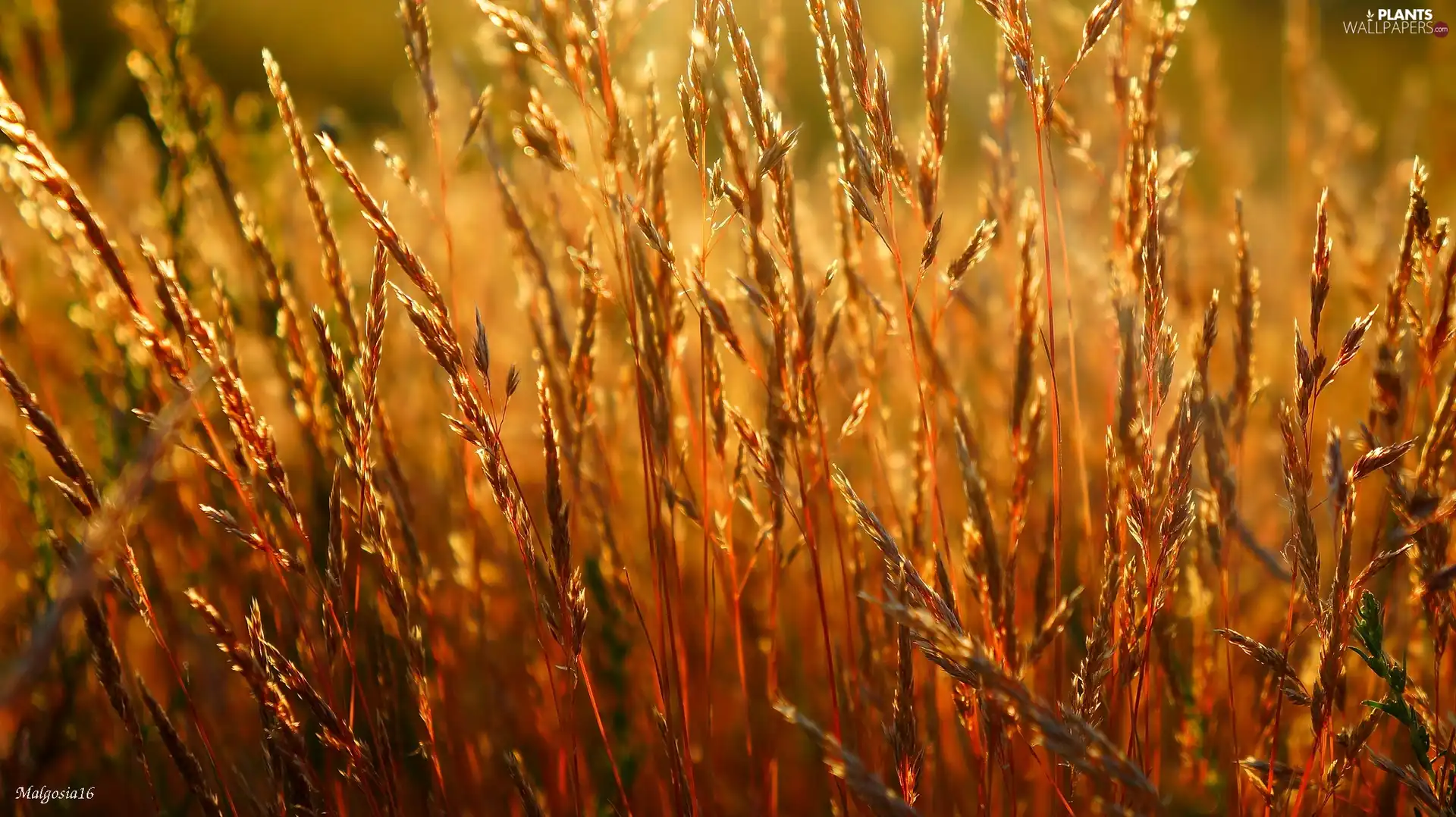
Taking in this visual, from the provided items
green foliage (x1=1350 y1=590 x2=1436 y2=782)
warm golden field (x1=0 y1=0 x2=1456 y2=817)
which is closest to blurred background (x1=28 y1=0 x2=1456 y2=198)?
warm golden field (x1=0 y1=0 x2=1456 y2=817)

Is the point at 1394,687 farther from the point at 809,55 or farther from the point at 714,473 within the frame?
the point at 809,55

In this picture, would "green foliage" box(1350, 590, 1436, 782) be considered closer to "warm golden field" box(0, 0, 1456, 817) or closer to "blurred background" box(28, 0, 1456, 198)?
"warm golden field" box(0, 0, 1456, 817)

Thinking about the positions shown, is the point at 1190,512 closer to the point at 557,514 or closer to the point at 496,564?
the point at 557,514

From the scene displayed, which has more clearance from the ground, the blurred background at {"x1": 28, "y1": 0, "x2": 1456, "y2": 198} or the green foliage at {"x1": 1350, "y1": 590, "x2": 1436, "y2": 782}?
the blurred background at {"x1": 28, "y1": 0, "x2": 1456, "y2": 198}

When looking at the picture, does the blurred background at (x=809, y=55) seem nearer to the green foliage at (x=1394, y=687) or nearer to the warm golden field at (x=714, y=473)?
the warm golden field at (x=714, y=473)

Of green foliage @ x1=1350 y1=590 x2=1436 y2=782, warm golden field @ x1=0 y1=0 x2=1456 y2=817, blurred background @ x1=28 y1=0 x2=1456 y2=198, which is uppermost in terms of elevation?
blurred background @ x1=28 y1=0 x2=1456 y2=198

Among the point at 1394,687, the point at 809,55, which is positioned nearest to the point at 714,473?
the point at 1394,687

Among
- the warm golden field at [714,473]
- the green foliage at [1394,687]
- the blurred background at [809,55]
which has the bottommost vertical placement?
the green foliage at [1394,687]

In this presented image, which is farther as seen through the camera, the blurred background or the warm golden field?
the blurred background

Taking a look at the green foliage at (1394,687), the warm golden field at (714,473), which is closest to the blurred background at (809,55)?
the warm golden field at (714,473)
